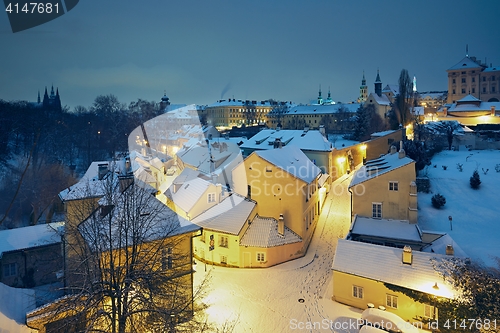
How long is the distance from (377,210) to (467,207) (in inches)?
253

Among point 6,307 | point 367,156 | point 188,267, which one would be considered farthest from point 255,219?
point 367,156

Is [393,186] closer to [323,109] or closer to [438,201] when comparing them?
[438,201]

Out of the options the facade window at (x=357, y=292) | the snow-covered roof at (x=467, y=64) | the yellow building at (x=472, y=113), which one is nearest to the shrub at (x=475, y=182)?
the facade window at (x=357, y=292)

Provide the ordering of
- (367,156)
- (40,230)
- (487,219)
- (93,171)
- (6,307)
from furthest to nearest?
(367,156), (93,171), (487,219), (40,230), (6,307)

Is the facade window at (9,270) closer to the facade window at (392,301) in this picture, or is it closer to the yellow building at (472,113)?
the facade window at (392,301)

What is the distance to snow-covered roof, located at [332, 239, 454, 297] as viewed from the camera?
12445 millimetres

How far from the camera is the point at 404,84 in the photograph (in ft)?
119

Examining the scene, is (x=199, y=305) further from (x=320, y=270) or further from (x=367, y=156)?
(x=367, y=156)

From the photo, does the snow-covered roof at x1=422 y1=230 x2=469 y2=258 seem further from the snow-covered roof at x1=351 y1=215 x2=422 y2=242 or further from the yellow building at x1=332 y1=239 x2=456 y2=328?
the yellow building at x1=332 y1=239 x2=456 y2=328

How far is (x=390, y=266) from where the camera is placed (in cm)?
1357

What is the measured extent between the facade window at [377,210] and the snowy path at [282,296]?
10.4 ft

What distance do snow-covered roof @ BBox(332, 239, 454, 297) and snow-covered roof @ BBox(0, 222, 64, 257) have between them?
14159 millimetres

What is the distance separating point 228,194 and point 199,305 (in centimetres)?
815

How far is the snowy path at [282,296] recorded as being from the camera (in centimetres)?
1282
